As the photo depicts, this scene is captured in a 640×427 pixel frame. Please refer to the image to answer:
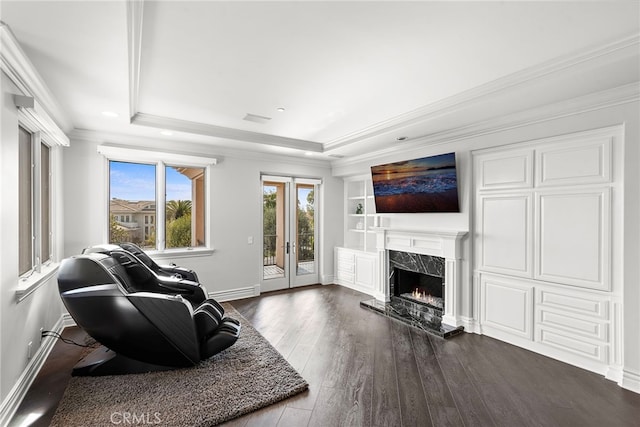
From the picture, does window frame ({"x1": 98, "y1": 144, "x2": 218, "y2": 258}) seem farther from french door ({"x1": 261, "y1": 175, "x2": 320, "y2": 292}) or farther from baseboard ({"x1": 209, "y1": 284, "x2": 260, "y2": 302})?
french door ({"x1": 261, "y1": 175, "x2": 320, "y2": 292})

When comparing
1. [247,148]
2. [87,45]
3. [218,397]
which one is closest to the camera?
[87,45]

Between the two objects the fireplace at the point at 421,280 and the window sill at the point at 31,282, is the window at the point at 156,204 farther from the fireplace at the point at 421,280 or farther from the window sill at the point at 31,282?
the fireplace at the point at 421,280

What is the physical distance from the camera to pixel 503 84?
270cm

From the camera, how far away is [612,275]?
2711 mm

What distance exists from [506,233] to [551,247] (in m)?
0.45

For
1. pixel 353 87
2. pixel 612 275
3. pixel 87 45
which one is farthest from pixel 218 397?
pixel 612 275

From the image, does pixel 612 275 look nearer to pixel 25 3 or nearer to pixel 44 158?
pixel 25 3

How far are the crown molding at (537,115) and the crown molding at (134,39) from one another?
3.37 meters

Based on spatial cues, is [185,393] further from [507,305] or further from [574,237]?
[574,237]

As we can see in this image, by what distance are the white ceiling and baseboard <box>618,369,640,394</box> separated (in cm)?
242

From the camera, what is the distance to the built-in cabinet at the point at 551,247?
2758 millimetres

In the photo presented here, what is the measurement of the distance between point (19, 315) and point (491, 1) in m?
3.90

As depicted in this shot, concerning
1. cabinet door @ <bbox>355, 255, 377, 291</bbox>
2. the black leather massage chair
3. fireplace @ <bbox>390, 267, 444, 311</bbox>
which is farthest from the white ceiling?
cabinet door @ <bbox>355, 255, 377, 291</bbox>

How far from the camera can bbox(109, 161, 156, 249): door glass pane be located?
4.25m
